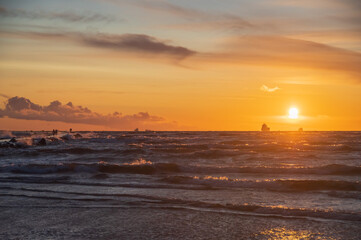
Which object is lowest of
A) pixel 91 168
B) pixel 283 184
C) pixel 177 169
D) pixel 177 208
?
pixel 91 168

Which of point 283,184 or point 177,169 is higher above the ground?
point 283,184

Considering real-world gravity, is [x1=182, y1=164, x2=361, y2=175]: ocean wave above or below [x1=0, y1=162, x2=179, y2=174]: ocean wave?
above

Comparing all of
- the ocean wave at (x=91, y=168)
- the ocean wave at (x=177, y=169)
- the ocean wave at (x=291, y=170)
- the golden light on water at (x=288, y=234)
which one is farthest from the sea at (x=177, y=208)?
the ocean wave at (x=91, y=168)

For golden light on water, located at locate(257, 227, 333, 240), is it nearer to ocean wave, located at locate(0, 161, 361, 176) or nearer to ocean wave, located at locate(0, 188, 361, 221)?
ocean wave, located at locate(0, 188, 361, 221)

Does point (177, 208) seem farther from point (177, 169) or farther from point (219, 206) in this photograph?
point (177, 169)

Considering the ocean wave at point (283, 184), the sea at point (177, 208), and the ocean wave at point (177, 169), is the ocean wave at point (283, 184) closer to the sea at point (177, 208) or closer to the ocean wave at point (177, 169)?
the sea at point (177, 208)

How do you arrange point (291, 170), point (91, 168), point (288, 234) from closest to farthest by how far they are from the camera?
point (288, 234)
point (291, 170)
point (91, 168)

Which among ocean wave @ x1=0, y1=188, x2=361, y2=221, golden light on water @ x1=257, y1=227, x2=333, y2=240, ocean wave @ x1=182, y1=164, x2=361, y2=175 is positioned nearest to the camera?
golden light on water @ x1=257, y1=227, x2=333, y2=240

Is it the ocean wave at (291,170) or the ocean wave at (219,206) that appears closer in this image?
the ocean wave at (219,206)

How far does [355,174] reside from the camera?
20359mm

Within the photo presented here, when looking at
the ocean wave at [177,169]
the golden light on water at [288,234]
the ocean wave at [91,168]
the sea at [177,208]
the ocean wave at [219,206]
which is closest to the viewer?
the golden light on water at [288,234]

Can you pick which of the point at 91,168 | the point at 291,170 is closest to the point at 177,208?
the point at 291,170

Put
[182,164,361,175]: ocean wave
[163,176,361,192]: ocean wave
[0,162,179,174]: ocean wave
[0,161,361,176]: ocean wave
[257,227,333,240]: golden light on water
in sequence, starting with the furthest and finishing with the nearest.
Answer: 1. [0,162,179,174]: ocean wave
2. [0,161,361,176]: ocean wave
3. [182,164,361,175]: ocean wave
4. [163,176,361,192]: ocean wave
5. [257,227,333,240]: golden light on water

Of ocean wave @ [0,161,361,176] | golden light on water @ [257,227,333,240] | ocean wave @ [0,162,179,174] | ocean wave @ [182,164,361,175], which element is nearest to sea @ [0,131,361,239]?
golden light on water @ [257,227,333,240]
